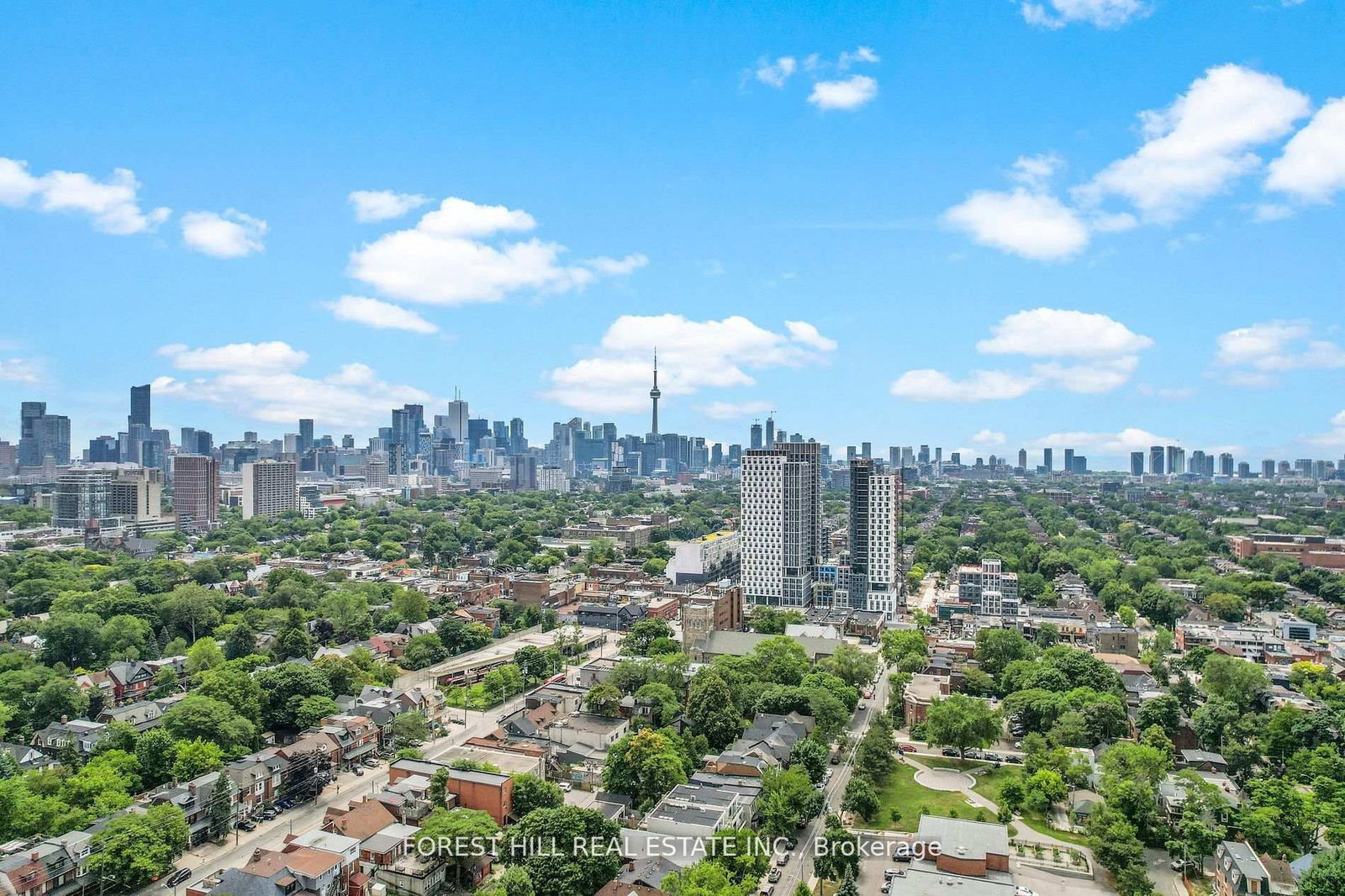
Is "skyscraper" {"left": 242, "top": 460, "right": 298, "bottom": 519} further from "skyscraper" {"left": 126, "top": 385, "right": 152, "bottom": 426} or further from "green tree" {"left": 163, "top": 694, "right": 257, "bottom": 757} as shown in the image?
"green tree" {"left": 163, "top": 694, "right": 257, "bottom": 757}

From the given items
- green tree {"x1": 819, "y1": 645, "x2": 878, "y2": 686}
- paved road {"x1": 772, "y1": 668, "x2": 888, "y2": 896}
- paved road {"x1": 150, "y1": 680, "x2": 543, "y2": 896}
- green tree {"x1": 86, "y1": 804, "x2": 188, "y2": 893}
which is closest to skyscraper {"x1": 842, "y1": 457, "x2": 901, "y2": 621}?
paved road {"x1": 772, "y1": 668, "x2": 888, "y2": 896}

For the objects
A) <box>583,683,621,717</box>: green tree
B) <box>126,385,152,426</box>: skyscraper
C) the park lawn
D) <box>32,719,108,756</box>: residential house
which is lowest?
the park lawn

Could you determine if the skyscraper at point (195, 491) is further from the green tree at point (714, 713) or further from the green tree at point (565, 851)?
the green tree at point (565, 851)

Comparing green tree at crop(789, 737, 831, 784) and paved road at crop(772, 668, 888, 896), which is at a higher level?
green tree at crop(789, 737, 831, 784)

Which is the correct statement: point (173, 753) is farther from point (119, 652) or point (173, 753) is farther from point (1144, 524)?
point (1144, 524)

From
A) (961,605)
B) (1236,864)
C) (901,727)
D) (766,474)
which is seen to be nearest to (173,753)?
(901,727)
